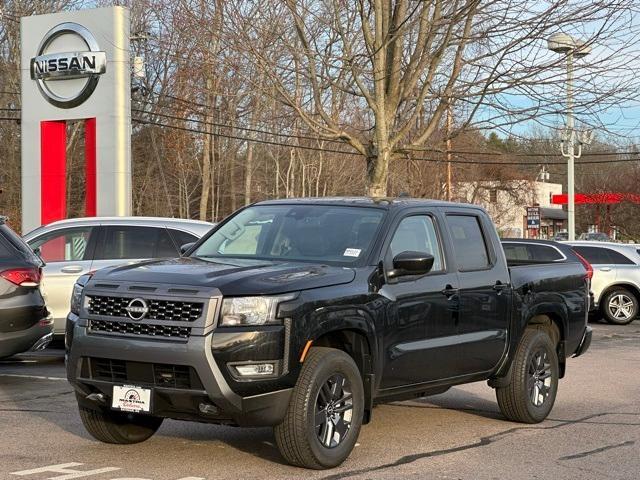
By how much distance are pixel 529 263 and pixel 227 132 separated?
4047cm

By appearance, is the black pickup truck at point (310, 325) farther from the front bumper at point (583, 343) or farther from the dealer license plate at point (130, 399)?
the front bumper at point (583, 343)

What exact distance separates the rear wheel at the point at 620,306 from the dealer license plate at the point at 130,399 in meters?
16.5

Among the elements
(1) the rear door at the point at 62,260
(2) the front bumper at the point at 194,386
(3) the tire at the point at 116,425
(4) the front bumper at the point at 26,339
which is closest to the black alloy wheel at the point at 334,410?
(2) the front bumper at the point at 194,386

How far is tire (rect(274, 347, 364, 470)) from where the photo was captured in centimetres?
659

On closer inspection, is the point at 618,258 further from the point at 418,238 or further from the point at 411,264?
the point at 411,264

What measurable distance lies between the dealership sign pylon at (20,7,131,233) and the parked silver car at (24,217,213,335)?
12178 mm

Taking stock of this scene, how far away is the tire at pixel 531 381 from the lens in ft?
28.9

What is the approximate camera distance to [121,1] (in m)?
45.4

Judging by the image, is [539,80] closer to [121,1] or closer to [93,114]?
[93,114]

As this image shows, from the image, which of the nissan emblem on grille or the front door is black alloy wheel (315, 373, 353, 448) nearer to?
the front door

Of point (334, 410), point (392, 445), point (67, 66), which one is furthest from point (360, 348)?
point (67, 66)

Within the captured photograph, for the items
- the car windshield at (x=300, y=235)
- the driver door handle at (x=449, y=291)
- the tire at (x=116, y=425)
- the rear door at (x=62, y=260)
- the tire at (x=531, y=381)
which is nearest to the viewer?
the tire at (x=116, y=425)

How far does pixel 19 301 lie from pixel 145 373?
159 inches

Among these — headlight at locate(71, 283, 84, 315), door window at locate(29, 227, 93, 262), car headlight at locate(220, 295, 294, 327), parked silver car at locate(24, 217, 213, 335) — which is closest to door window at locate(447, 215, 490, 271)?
car headlight at locate(220, 295, 294, 327)
